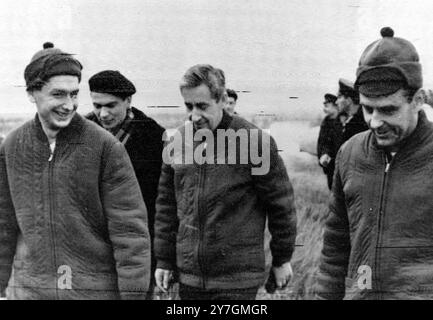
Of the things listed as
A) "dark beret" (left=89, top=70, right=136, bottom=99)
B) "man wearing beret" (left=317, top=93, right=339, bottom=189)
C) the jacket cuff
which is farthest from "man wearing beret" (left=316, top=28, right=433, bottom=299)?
"dark beret" (left=89, top=70, right=136, bottom=99)

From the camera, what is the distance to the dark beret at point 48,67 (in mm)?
3047

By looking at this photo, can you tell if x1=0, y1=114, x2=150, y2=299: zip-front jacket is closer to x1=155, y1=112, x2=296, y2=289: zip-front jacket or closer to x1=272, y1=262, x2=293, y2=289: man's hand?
x1=155, y1=112, x2=296, y2=289: zip-front jacket

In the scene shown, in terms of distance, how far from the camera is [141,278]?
3.01m

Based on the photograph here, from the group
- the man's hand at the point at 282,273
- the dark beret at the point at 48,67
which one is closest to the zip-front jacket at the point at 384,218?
the man's hand at the point at 282,273

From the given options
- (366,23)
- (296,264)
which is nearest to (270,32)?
(366,23)

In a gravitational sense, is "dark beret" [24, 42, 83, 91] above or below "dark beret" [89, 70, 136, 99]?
above

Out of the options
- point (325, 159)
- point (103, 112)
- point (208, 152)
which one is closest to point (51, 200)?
point (103, 112)

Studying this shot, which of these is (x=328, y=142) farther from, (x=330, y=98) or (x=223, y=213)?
(x=223, y=213)

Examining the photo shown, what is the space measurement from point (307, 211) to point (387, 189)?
0.42m

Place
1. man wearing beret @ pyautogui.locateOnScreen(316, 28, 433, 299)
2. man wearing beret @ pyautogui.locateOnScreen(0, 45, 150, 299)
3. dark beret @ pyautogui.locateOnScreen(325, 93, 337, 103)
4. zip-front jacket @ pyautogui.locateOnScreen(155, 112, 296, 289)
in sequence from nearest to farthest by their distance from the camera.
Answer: man wearing beret @ pyautogui.locateOnScreen(316, 28, 433, 299) < zip-front jacket @ pyautogui.locateOnScreen(155, 112, 296, 289) < man wearing beret @ pyautogui.locateOnScreen(0, 45, 150, 299) < dark beret @ pyautogui.locateOnScreen(325, 93, 337, 103)

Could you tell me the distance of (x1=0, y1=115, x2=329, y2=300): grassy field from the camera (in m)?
3.04
